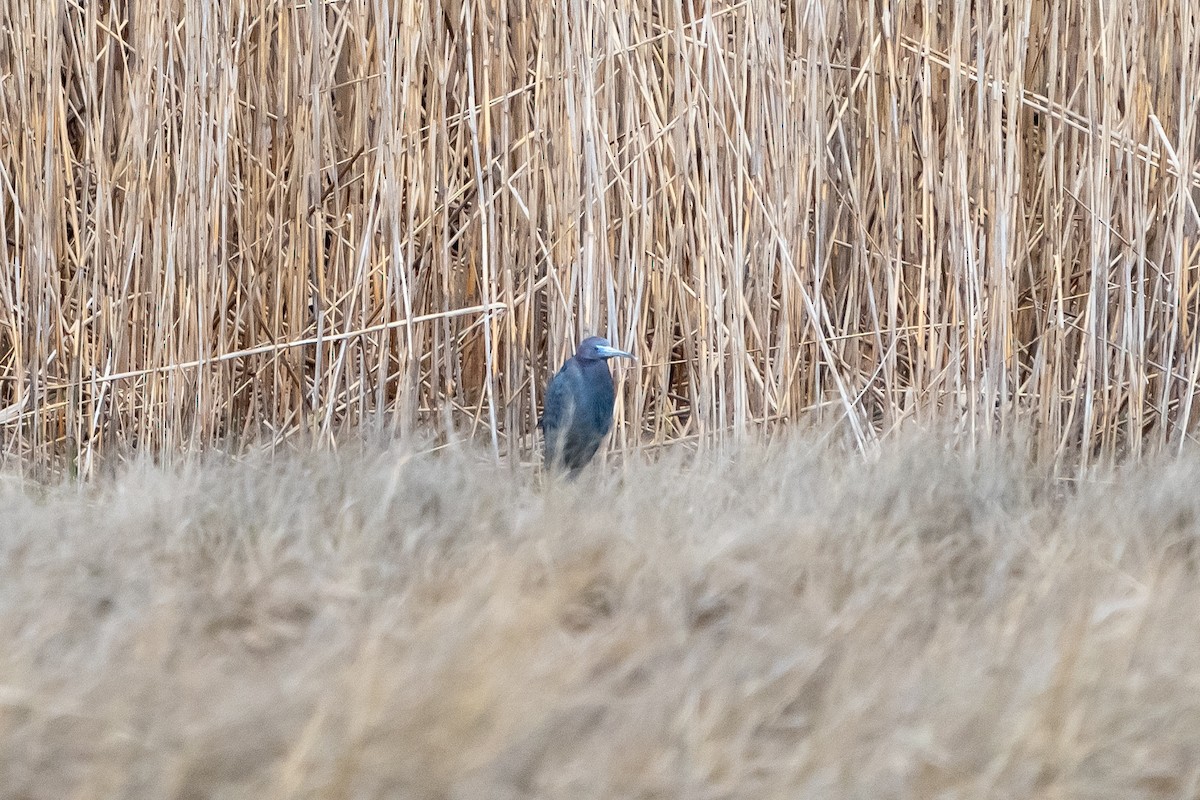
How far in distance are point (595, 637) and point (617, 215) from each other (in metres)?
1.38

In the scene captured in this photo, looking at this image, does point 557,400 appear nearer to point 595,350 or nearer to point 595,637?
point 595,350

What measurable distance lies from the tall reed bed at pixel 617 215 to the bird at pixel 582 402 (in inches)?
5.3

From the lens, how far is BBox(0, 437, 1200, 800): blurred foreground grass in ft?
2.99

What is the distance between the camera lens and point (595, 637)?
3.76ft

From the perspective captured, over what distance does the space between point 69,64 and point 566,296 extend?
1162 mm

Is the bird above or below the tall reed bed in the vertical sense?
below

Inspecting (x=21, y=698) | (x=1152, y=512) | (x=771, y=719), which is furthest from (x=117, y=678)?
(x=1152, y=512)

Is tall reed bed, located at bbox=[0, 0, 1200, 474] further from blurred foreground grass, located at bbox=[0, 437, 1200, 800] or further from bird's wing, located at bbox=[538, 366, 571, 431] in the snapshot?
blurred foreground grass, located at bbox=[0, 437, 1200, 800]

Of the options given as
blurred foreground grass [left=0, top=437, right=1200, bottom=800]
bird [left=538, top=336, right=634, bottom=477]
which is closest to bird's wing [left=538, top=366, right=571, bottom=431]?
bird [left=538, top=336, right=634, bottom=477]

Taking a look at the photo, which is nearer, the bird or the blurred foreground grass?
the blurred foreground grass

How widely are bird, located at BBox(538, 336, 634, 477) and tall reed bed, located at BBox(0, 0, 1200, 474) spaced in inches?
5.3

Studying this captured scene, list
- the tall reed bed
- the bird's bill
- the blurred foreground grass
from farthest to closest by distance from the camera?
the tall reed bed, the bird's bill, the blurred foreground grass

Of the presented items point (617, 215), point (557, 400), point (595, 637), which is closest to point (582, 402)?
point (557, 400)

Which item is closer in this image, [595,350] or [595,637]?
[595,637]
